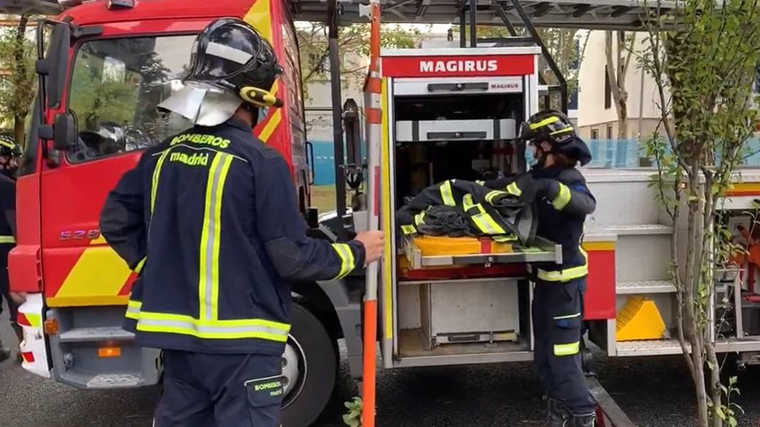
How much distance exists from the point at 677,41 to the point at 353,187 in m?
2.23

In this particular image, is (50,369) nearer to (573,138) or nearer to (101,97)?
(101,97)

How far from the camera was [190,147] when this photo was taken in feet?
7.26

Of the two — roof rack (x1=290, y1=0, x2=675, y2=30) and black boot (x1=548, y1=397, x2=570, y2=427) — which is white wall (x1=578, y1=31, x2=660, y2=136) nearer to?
roof rack (x1=290, y1=0, x2=675, y2=30)

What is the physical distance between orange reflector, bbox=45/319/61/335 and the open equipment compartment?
76.2 inches

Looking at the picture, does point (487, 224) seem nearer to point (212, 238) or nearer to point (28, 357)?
point (212, 238)

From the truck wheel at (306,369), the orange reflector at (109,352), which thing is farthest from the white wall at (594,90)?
the orange reflector at (109,352)

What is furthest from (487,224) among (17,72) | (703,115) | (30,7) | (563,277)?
(17,72)

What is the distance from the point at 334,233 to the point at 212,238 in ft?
7.88

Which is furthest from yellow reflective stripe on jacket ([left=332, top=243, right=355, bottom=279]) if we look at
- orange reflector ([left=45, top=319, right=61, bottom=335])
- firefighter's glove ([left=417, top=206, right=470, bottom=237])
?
orange reflector ([left=45, top=319, right=61, bottom=335])

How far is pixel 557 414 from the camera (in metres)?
3.86

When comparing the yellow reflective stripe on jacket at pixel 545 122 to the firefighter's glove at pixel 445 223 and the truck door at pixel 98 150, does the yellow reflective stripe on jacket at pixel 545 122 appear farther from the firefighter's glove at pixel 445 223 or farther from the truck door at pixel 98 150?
the truck door at pixel 98 150

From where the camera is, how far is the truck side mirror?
3.50m

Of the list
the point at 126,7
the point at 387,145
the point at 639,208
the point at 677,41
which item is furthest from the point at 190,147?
the point at 639,208

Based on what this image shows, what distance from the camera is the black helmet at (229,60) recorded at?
224 cm
